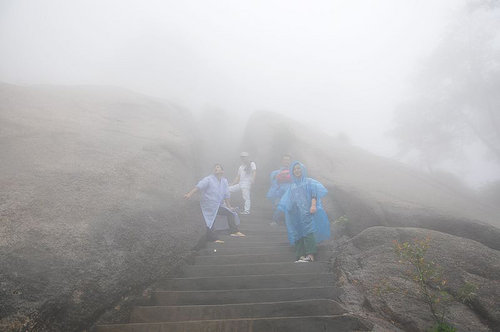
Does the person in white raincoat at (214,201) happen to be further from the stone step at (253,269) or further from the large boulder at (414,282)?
the large boulder at (414,282)

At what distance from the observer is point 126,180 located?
5.99 metres

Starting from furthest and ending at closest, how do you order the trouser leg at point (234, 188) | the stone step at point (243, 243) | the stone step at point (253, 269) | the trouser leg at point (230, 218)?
the trouser leg at point (234, 188)
the trouser leg at point (230, 218)
the stone step at point (243, 243)
the stone step at point (253, 269)

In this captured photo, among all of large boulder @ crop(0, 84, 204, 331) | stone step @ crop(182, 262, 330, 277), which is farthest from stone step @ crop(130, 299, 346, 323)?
stone step @ crop(182, 262, 330, 277)

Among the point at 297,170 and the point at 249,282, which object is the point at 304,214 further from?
the point at 249,282

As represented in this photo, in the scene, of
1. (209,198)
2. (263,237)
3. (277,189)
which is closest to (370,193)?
(277,189)

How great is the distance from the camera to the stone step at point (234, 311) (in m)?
3.69

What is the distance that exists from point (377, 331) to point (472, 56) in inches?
808

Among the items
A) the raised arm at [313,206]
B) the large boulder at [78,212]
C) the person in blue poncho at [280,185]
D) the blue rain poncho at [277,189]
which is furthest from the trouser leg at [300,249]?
the blue rain poncho at [277,189]

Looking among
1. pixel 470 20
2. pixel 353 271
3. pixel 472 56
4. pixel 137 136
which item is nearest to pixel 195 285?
pixel 353 271

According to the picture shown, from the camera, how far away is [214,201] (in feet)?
23.9

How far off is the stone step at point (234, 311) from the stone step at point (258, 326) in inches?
13.2

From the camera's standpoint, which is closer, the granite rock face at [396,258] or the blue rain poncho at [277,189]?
the granite rock face at [396,258]

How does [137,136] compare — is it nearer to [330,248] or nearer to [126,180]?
[126,180]

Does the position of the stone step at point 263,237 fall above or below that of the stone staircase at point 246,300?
below
